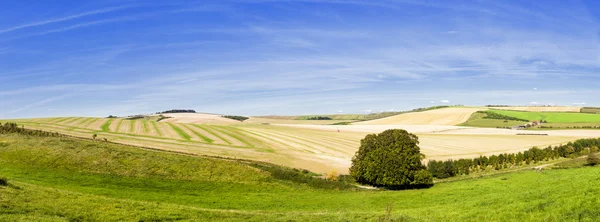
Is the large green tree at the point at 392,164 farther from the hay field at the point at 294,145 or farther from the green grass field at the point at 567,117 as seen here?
the green grass field at the point at 567,117

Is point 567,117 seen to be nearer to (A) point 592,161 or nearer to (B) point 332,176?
(A) point 592,161

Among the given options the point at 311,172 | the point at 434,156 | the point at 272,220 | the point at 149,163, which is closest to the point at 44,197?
the point at 272,220

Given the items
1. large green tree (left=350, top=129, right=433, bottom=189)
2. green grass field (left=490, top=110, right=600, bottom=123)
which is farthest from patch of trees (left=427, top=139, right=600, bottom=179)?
green grass field (left=490, top=110, right=600, bottom=123)

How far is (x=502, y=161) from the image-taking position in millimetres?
72125

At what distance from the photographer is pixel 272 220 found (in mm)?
20391

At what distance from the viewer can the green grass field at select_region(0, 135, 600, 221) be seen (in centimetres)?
1800

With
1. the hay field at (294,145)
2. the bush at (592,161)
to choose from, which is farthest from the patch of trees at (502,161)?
the hay field at (294,145)

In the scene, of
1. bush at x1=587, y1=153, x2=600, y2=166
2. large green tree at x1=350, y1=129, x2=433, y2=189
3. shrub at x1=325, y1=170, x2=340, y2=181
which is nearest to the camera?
large green tree at x1=350, y1=129, x2=433, y2=189

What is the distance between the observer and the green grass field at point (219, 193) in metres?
18.0

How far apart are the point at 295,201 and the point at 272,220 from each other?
14.8 metres

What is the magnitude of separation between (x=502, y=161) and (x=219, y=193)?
2362 inches

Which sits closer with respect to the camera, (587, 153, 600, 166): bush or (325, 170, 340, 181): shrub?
(325, 170, 340, 181): shrub

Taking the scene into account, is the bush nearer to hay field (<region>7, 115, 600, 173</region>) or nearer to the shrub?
hay field (<region>7, 115, 600, 173</region>)

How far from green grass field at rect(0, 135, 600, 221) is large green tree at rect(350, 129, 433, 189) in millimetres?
5983
